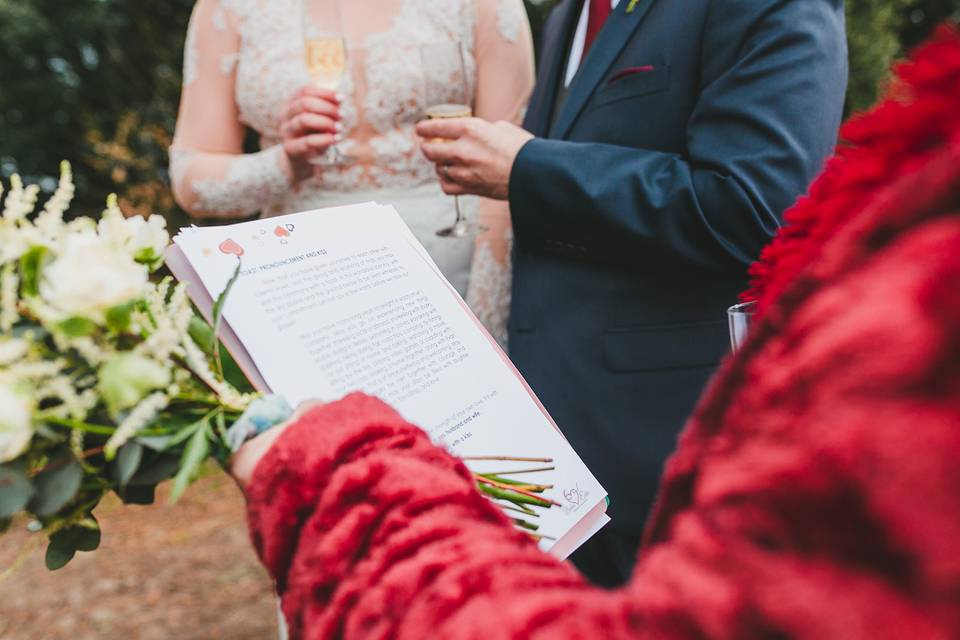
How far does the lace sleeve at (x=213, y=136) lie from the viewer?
2168 millimetres

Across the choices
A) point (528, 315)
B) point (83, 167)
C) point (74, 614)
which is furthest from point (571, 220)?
point (83, 167)

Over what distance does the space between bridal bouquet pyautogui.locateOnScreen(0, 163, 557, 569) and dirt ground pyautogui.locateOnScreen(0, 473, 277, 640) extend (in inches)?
96.6

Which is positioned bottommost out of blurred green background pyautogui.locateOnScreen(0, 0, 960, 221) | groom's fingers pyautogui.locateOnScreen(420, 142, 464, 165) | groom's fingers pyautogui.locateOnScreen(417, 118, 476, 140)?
blurred green background pyautogui.locateOnScreen(0, 0, 960, 221)

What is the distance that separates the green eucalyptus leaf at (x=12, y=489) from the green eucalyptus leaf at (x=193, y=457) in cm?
15

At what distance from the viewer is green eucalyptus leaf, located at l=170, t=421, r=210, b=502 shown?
0.76 meters

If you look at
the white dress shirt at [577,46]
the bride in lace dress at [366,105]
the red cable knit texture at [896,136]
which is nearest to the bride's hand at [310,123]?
the bride in lace dress at [366,105]

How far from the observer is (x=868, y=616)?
0.38 meters

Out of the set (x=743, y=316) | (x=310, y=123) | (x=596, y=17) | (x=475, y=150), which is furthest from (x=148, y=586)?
(x=743, y=316)

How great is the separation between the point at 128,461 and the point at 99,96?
14.5ft

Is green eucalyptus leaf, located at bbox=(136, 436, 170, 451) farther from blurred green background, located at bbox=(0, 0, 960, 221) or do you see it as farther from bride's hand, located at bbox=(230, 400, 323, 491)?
blurred green background, located at bbox=(0, 0, 960, 221)

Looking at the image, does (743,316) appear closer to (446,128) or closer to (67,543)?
(67,543)

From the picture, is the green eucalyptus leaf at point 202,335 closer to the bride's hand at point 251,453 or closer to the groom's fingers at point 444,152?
the bride's hand at point 251,453

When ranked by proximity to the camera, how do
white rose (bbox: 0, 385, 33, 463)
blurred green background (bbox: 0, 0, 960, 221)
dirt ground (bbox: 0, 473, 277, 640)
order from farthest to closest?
blurred green background (bbox: 0, 0, 960, 221) → dirt ground (bbox: 0, 473, 277, 640) → white rose (bbox: 0, 385, 33, 463)
